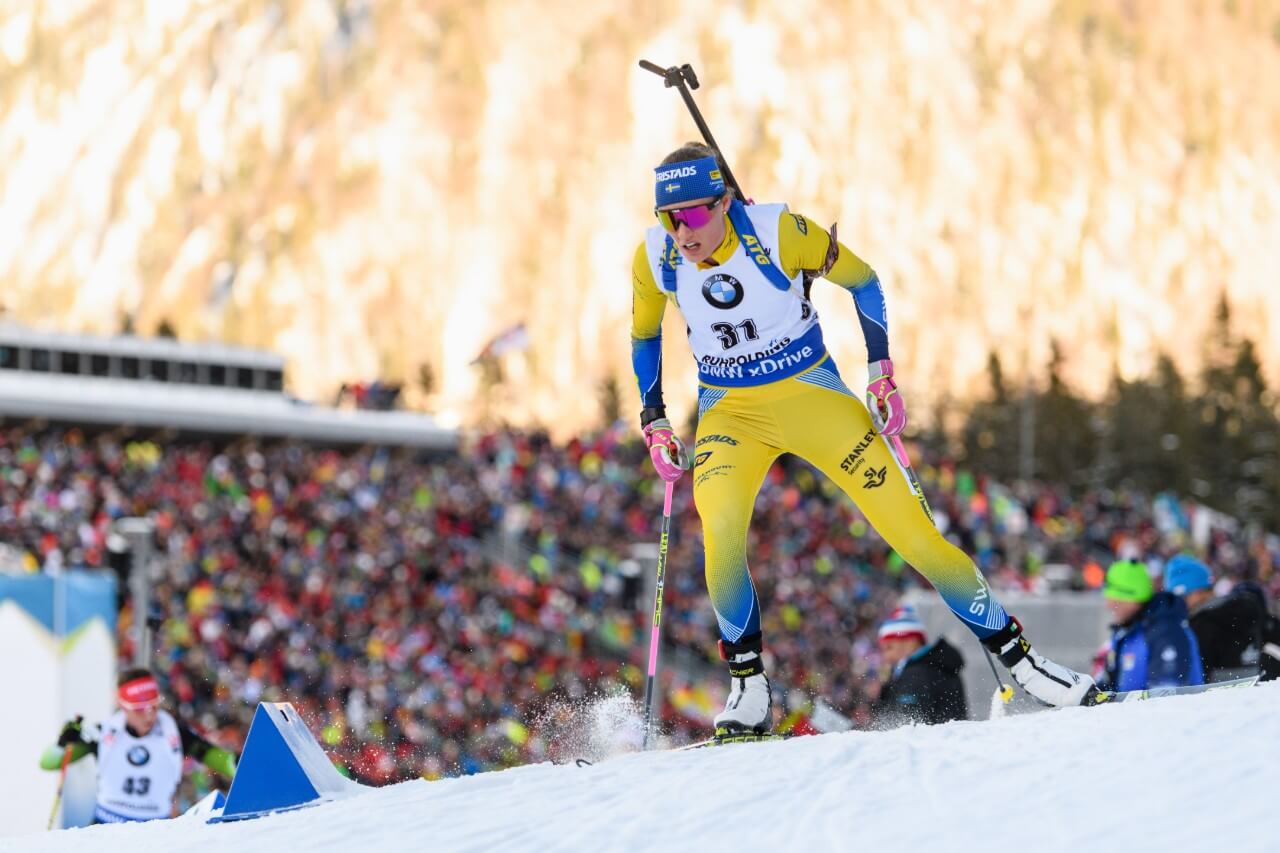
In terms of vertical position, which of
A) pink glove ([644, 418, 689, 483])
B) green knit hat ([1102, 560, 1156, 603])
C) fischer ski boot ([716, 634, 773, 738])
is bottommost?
fischer ski boot ([716, 634, 773, 738])

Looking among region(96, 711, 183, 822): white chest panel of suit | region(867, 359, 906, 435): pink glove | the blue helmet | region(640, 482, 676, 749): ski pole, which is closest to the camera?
A: region(867, 359, 906, 435): pink glove

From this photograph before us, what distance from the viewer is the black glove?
29.2 feet

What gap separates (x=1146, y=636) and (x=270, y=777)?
3.54 meters

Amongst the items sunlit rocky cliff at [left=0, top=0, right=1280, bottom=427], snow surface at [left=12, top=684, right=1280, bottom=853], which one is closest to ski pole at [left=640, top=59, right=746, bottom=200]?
snow surface at [left=12, top=684, right=1280, bottom=853]

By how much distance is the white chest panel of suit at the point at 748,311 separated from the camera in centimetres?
593

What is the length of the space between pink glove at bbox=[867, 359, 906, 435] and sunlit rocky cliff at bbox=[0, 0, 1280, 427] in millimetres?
174487

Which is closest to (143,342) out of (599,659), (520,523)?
(520,523)

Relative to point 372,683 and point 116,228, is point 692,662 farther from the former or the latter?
point 116,228

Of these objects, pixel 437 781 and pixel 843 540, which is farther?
pixel 843 540

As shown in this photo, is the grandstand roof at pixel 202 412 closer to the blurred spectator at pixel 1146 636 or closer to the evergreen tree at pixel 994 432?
the blurred spectator at pixel 1146 636

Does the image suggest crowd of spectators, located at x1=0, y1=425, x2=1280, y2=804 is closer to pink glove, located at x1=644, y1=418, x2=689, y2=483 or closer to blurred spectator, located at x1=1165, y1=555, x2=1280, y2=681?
blurred spectator, located at x1=1165, y1=555, x2=1280, y2=681

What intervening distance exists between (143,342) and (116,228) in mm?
147862

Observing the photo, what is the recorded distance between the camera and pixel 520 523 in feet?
95.0

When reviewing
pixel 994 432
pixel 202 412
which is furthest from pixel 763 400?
pixel 994 432
